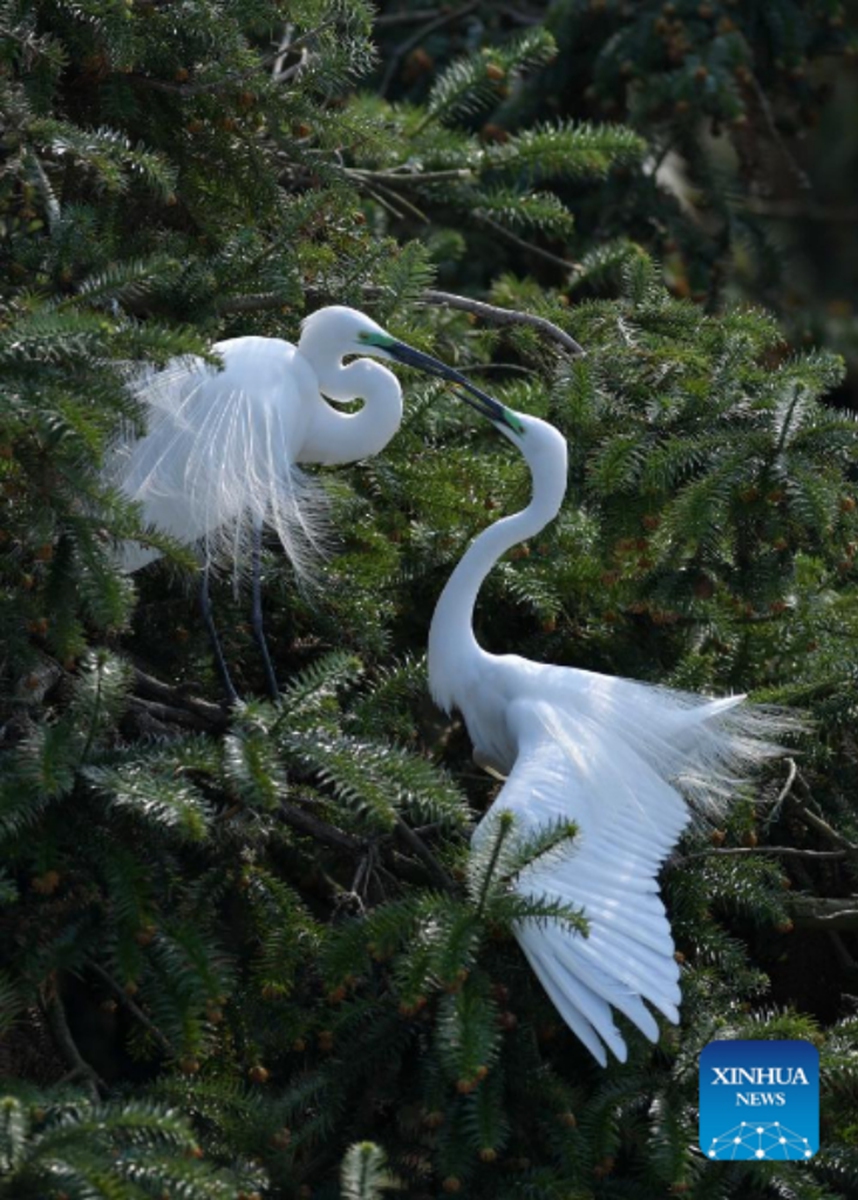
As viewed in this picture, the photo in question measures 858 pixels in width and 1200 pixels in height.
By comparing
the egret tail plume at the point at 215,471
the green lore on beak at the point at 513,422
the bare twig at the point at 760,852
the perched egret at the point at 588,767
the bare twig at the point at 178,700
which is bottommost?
the bare twig at the point at 760,852

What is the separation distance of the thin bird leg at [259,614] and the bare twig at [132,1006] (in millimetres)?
714

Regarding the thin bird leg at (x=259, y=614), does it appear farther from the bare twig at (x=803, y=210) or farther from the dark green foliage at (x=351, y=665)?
the bare twig at (x=803, y=210)

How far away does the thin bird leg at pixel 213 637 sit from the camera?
119 inches

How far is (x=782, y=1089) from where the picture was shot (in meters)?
2.53

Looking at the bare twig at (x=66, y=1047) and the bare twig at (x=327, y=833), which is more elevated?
the bare twig at (x=327, y=833)

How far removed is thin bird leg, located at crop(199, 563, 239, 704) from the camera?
3021 millimetres

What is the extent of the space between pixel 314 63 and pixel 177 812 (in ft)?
5.80

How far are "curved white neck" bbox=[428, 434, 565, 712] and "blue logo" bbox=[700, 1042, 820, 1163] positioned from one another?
2.96 ft

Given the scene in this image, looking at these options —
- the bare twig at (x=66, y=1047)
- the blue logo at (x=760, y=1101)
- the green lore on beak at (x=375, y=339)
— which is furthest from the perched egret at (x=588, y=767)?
the bare twig at (x=66, y=1047)

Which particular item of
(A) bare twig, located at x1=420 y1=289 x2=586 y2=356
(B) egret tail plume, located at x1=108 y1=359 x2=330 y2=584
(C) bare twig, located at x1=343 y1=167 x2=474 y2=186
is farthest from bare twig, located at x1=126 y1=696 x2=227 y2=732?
(C) bare twig, located at x1=343 y1=167 x2=474 y2=186

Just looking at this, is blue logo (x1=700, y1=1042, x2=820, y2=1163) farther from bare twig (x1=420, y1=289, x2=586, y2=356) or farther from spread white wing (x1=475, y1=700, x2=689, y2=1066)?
bare twig (x1=420, y1=289, x2=586, y2=356)

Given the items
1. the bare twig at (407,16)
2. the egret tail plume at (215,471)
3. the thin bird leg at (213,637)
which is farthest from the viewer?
the bare twig at (407,16)

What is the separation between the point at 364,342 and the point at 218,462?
337mm

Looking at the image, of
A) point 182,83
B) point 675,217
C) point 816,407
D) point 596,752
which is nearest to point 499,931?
point 596,752
